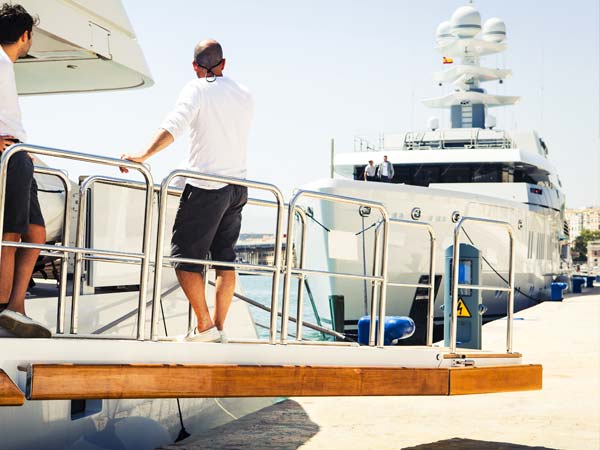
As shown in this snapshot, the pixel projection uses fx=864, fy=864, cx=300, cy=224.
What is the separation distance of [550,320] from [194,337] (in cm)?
1537

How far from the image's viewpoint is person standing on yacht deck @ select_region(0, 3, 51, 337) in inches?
147

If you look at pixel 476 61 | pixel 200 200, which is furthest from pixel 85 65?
pixel 476 61

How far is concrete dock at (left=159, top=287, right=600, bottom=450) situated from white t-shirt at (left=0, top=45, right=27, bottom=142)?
284 cm

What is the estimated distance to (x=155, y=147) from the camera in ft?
14.1

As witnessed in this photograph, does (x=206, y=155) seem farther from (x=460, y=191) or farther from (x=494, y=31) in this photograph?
(x=494, y=31)

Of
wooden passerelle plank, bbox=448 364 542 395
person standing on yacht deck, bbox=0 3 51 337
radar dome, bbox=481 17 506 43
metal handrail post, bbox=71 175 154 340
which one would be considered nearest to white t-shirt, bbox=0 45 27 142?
person standing on yacht deck, bbox=0 3 51 337

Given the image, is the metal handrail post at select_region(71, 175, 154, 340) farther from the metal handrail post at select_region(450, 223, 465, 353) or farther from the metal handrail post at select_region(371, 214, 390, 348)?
the metal handrail post at select_region(450, 223, 465, 353)

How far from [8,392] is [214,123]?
1.71 meters

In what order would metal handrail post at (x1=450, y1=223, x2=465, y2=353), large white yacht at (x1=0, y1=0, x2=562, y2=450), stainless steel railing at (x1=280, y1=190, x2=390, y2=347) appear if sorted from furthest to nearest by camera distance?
metal handrail post at (x1=450, y1=223, x2=465, y2=353)
stainless steel railing at (x1=280, y1=190, x2=390, y2=347)
large white yacht at (x1=0, y1=0, x2=562, y2=450)

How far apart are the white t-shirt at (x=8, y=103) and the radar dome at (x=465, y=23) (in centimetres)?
2590

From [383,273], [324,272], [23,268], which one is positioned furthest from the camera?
[383,273]

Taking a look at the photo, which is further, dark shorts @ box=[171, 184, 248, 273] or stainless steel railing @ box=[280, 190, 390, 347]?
stainless steel railing @ box=[280, 190, 390, 347]

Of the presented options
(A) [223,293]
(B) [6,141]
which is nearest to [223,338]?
(A) [223,293]

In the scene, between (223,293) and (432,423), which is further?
→ (432,423)
